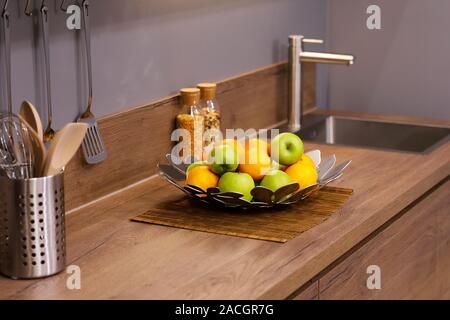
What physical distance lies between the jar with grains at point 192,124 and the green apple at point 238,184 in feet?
1.11

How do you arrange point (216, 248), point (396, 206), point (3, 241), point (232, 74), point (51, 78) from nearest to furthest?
1. point (3, 241)
2. point (216, 248)
3. point (51, 78)
4. point (396, 206)
5. point (232, 74)

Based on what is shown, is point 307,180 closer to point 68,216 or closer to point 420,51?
point 68,216

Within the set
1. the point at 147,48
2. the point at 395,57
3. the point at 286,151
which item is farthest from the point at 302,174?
the point at 395,57

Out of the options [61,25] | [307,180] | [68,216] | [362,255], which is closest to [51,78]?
[61,25]

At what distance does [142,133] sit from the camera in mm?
2086

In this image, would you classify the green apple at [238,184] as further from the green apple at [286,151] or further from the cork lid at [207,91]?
the cork lid at [207,91]

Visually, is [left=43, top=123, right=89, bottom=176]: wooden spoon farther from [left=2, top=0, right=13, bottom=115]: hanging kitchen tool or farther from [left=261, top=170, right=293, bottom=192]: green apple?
[left=261, top=170, right=293, bottom=192]: green apple

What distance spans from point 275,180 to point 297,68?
38.4 inches

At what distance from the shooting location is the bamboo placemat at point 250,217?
1.74 m

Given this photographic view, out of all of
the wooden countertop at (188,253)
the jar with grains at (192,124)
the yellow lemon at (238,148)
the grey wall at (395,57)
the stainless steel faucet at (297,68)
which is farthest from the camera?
the grey wall at (395,57)

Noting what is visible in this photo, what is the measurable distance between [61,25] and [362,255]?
81 cm

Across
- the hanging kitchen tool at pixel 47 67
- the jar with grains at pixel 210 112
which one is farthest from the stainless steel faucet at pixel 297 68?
the hanging kitchen tool at pixel 47 67

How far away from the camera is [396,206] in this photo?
1962 mm

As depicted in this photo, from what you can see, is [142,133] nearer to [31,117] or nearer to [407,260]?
[31,117]
